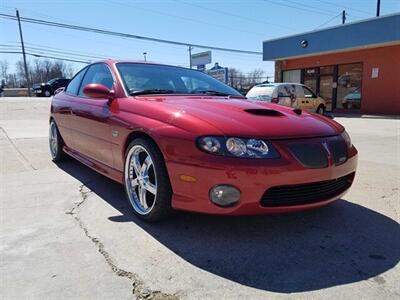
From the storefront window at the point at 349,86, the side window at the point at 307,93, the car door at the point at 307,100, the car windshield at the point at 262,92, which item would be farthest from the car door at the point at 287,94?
the storefront window at the point at 349,86

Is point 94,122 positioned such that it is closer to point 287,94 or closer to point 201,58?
point 287,94

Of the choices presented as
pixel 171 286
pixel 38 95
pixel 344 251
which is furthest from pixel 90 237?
pixel 38 95

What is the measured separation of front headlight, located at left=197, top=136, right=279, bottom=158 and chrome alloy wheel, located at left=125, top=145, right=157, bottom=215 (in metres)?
0.60

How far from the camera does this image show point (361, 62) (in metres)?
18.9

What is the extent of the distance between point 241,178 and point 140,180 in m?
1.05

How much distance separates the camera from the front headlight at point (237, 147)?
272 cm

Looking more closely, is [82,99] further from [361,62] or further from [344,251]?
[361,62]

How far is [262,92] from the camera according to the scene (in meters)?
13.0

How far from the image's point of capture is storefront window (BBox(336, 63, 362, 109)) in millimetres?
19203

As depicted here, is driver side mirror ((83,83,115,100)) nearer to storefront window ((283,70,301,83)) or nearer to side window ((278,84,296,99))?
side window ((278,84,296,99))

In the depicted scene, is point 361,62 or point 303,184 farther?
point 361,62

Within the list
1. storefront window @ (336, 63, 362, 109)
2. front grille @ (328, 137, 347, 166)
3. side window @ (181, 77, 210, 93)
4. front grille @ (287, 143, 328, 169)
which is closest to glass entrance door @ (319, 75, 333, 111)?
storefront window @ (336, 63, 362, 109)

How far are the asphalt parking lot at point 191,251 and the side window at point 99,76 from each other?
123 centimetres

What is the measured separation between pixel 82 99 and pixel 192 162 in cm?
242
